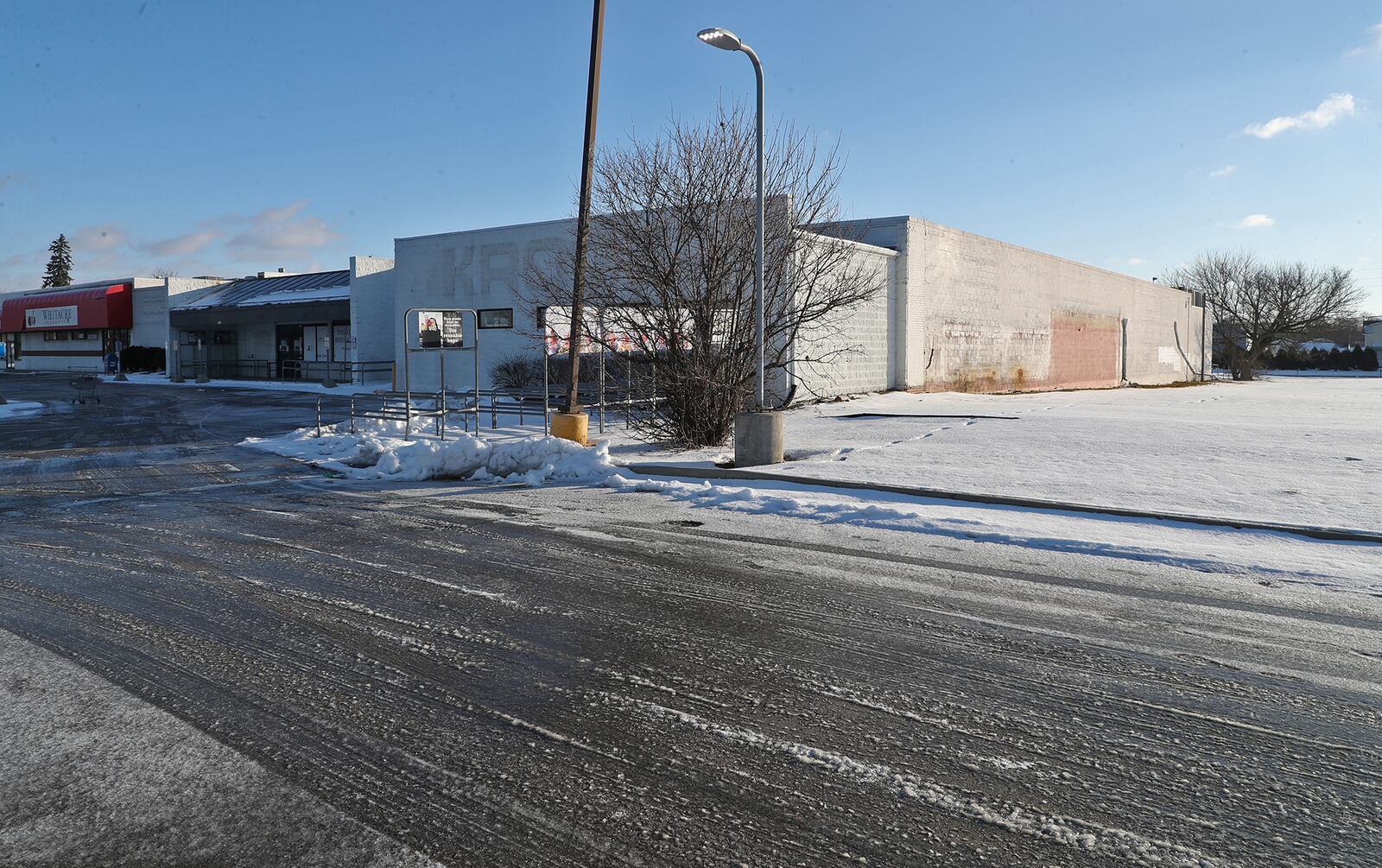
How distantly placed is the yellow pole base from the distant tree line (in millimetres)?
88017

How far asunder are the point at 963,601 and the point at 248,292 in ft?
180

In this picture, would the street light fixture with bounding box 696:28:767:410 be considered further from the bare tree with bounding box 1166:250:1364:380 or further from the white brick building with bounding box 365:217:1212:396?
the bare tree with bounding box 1166:250:1364:380

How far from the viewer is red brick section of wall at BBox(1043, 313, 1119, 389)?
136 feet

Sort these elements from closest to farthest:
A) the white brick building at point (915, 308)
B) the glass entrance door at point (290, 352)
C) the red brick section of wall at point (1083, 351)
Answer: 1. the white brick building at point (915, 308)
2. the red brick section of wall at point (1083, 351)
3. the glass entrance door at point (290, 352)

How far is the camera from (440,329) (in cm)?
1786

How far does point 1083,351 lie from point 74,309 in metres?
63.1

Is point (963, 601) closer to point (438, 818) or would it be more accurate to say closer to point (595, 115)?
point (438, 818)

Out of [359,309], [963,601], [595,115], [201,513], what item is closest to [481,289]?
[359,309]

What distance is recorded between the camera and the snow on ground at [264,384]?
131 feet

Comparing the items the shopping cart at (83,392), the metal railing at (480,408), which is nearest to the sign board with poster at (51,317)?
the shopping cart at (83,392)

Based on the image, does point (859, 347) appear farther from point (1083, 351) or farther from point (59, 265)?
point (59, 265)

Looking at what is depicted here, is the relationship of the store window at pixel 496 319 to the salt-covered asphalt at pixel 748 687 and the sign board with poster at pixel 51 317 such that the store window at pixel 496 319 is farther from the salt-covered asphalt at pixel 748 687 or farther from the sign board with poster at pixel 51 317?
the sign board with poster at pixel 51 317

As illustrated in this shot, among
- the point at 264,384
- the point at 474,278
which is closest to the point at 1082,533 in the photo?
the point at 474,278

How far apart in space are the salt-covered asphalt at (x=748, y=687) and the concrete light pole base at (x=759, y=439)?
421 centimetres
